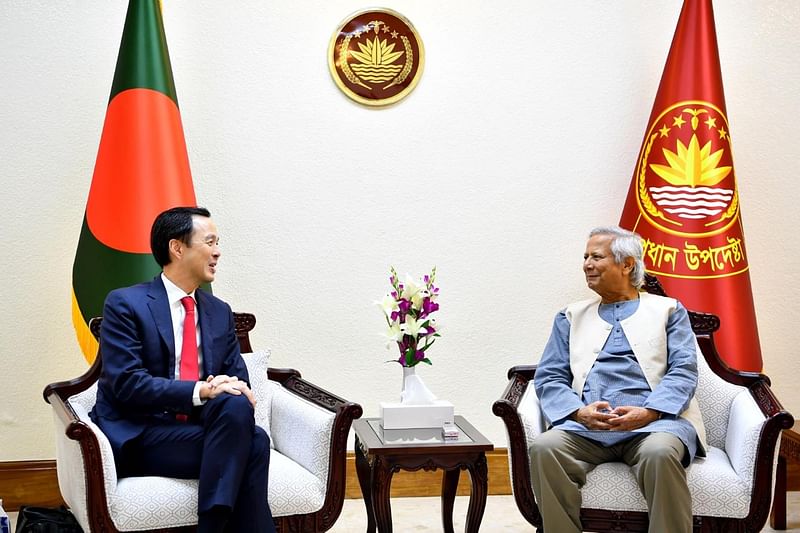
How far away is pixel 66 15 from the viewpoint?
13.7 feet

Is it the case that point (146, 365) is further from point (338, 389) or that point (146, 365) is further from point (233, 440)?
point (338, 389)

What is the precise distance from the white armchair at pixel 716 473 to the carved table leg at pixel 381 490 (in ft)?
1.49

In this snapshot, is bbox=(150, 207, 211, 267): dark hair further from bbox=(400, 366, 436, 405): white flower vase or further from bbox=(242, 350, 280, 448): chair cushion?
bbox=(400, 366, 436, 405): white flower vase

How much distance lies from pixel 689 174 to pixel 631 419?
58.2 inches

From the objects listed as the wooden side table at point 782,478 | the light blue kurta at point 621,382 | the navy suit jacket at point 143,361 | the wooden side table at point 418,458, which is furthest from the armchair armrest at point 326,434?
the wooden side table at point 782,478

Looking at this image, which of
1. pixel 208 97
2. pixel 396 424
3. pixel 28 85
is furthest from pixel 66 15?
pixel 396 424

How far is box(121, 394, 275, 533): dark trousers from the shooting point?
8.97 ft

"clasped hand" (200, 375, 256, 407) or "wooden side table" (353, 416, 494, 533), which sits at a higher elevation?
"clasped hand" (200, 375, 256, 407)

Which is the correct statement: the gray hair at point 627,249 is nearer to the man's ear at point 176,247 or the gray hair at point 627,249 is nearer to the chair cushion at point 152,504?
the man's ear at point 176,247

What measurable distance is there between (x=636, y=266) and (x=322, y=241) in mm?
1637

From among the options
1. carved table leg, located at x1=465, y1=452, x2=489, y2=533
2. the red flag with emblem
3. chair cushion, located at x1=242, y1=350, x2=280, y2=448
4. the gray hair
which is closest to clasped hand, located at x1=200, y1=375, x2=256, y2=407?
chair cushion, located at x1=242, y1=350, x2=280, y2=448

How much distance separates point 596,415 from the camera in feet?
10.4

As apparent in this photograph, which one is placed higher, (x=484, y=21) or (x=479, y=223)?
(x=484, y=21)

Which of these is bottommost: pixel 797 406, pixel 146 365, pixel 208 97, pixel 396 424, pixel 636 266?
pixel 797 406
